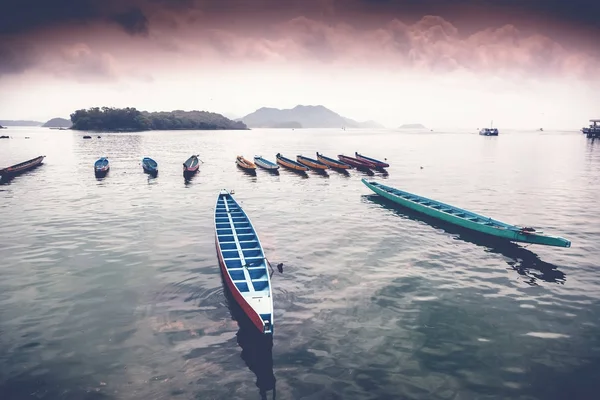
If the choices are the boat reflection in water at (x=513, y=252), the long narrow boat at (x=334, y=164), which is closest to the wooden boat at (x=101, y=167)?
the long narrow boat at (x=334, y=164)

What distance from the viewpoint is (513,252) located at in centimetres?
2380

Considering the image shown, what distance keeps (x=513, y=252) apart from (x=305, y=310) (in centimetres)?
1655

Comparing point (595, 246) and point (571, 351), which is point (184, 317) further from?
point (595, 246)

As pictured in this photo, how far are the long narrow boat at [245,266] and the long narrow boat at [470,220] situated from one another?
17.0 m

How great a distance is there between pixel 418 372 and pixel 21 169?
222ft

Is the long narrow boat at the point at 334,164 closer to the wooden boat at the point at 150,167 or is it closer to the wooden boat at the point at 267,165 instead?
the wooden boat at the point at 267,165

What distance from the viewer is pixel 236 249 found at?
1956cm

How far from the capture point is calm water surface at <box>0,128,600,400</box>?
462 inches

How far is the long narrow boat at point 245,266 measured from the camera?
1326cm

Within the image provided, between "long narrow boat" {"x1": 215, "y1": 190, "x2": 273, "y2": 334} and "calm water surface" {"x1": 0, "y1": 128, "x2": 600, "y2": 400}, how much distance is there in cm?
135

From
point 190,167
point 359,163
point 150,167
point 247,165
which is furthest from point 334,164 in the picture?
point 150,167

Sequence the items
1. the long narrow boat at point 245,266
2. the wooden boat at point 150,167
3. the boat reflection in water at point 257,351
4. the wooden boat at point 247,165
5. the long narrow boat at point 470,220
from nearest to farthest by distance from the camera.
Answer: the boat reflection in water at point 257,351, the long narrow boat at point 245,266, the long narrow boat at point 470,220, the wooden boat at point 150,167, the wooden boat at point 247,165

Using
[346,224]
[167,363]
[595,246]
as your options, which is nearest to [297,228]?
[346,224]

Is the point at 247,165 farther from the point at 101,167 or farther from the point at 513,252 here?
the point at 513,252
